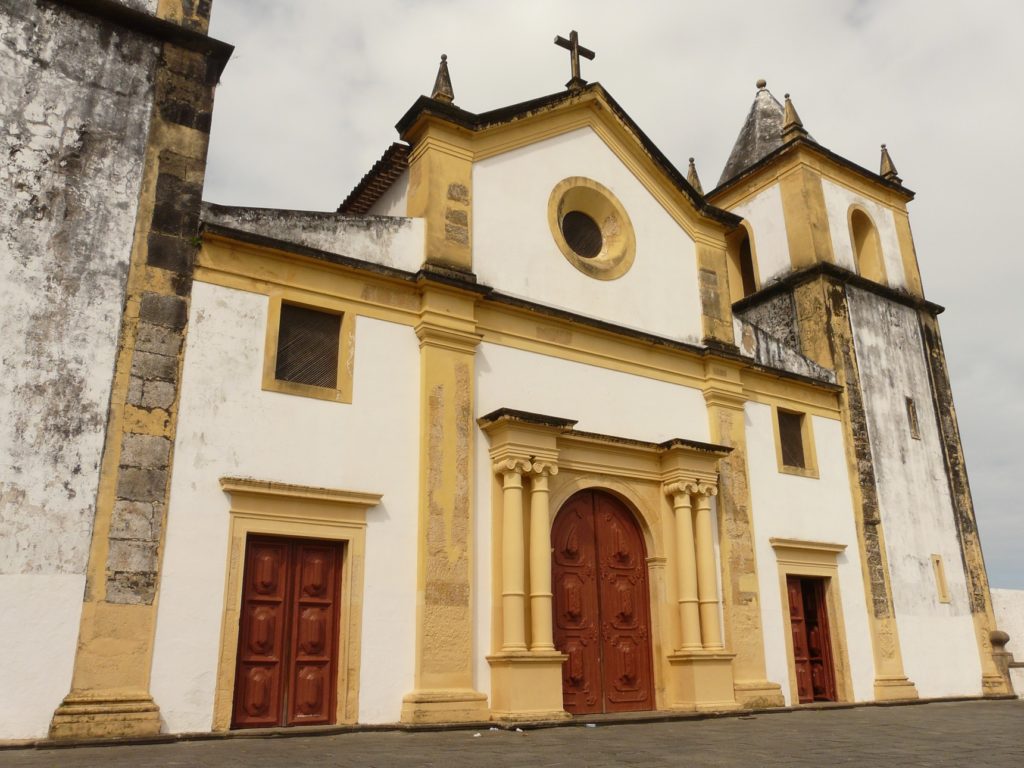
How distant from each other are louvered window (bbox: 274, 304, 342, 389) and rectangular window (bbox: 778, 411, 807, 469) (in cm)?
798

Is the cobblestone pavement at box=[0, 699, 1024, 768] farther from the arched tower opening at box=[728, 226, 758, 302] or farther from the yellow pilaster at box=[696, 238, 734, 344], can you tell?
the arched tower opening at box=[728, 226, 758, 302]

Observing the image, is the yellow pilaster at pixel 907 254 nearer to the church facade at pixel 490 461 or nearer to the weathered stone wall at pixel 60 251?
the church facade at pixel 490 461

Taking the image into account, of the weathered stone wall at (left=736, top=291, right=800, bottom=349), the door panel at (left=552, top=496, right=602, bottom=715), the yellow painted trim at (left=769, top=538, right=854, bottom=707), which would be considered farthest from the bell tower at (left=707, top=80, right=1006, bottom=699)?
the door panel at (left=552, top=496, right=602, bottom=715)

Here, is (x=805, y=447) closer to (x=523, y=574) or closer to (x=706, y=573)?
(x=706, y=573)

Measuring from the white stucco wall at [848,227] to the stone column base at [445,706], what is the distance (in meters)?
11.5

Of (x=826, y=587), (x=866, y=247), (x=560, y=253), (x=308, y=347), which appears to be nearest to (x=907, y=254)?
(x=866, y=247)

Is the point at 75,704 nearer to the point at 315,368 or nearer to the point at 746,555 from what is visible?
the point at 315,368

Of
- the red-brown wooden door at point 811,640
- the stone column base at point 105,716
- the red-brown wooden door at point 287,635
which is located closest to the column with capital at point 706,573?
the red-brown wooden door at point 811,640

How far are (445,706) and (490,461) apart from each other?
3.02 metres

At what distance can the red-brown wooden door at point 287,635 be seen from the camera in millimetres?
9141

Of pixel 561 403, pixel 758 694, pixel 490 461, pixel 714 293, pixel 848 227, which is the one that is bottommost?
pixel 758 694

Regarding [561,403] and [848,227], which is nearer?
[561,403]

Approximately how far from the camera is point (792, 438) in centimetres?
1521

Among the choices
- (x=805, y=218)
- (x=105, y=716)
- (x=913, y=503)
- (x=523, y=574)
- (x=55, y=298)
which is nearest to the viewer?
(x=105, y=716)
